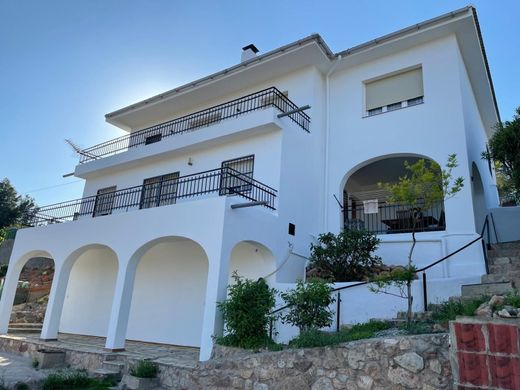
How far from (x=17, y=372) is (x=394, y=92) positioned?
13.2 m

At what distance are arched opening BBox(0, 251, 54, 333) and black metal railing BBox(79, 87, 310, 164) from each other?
520cm

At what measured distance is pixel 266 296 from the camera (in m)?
8.16

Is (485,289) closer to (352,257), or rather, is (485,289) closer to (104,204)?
(352,257)

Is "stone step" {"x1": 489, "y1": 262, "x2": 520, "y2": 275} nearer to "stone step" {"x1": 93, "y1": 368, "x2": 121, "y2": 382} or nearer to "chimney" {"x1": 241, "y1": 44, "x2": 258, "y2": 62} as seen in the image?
"stone step" {"x1": 93, "y1": 368, "x2": 121, "y2": 382}

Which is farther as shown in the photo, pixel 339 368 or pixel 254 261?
pixel 254 261

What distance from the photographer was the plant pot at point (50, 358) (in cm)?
963

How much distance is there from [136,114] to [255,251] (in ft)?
32.9

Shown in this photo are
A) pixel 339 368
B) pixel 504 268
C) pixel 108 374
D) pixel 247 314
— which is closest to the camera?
pixel 339 368

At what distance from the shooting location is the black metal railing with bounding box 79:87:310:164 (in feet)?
41.8

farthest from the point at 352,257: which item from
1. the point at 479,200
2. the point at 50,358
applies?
the point at 50,358

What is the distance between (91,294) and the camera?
569 inches

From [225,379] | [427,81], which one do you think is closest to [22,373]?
[225,379]

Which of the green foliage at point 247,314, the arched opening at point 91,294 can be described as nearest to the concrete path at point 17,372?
the arched opening at point 91,294

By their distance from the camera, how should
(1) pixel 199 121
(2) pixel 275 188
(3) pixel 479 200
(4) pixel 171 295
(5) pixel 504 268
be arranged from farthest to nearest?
(1) pixel 199 121 → (3) pixel 479 200 → (4) pixel 171 295 → (2) pixel 275 188 → (5) pixel 504 268
